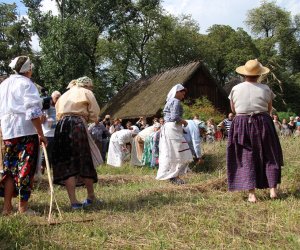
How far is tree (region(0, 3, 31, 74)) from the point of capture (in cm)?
4022

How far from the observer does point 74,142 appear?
5504mm

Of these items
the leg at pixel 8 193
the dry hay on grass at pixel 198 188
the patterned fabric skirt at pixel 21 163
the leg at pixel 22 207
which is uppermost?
the patterned fabric skirt at pixel 21 163

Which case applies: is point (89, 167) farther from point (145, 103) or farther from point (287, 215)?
point (145, 103)

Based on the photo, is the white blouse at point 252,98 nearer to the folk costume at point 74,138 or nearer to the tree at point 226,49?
the folk costume at point 74,138

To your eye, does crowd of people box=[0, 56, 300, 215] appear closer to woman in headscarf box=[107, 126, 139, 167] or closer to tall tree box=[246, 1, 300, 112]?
woman in headscarf box=[107, 126, 139, 167]

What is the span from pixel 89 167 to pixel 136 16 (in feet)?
115

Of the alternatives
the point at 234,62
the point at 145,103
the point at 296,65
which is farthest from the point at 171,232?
the point at 296,65

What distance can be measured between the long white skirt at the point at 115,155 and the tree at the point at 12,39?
30.0 meters

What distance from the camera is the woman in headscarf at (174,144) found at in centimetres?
787

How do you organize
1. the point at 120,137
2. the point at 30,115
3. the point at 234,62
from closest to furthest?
the point at 30,115, the point at 120,137, the point at 234,62

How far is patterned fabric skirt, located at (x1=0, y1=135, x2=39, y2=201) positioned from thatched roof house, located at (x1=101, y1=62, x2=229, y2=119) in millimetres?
22007

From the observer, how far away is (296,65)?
5269cm

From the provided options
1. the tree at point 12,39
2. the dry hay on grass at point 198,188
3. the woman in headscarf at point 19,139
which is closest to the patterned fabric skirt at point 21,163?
the woman in headscarf at point 19,139

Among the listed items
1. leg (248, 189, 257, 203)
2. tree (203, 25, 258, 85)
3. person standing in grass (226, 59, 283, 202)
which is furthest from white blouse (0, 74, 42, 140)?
tree (203, 25, 258, 85)
